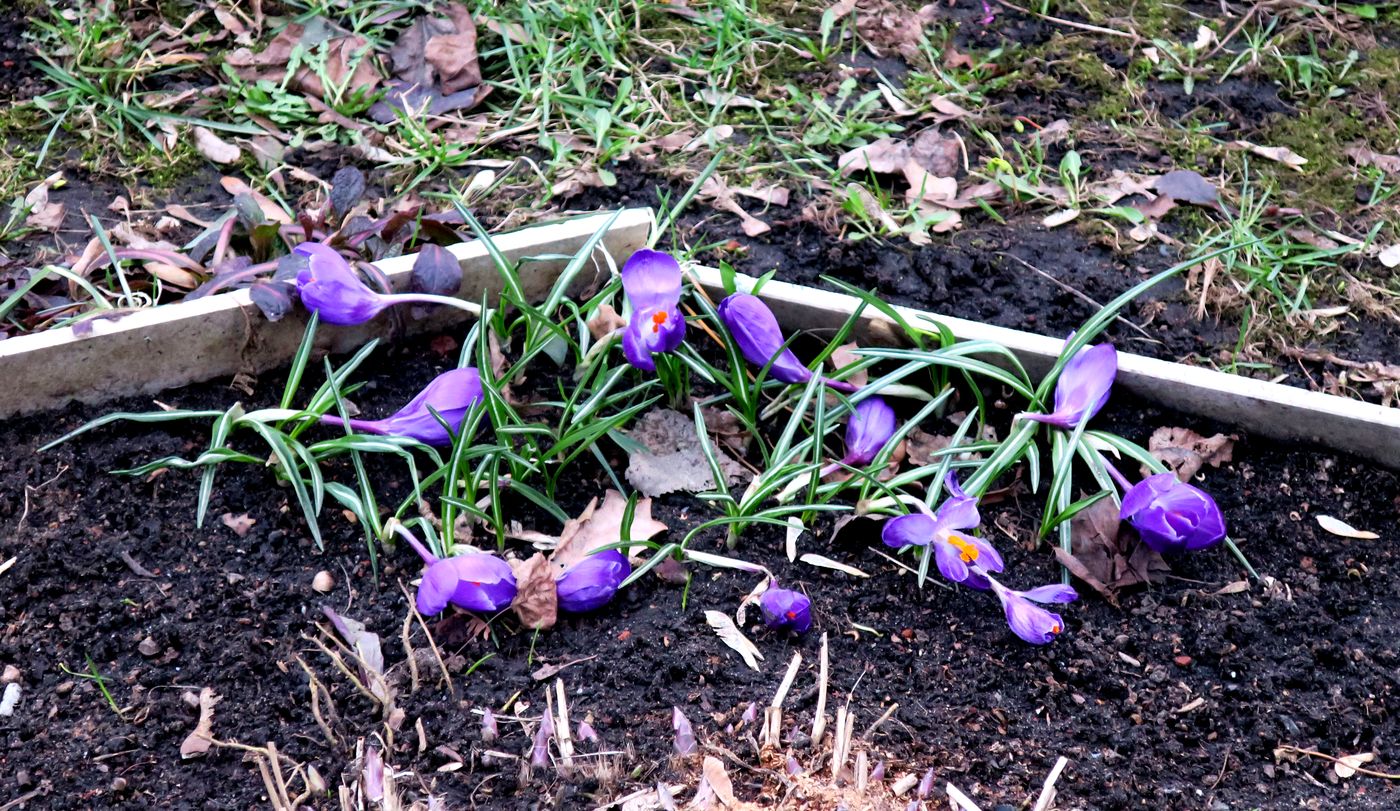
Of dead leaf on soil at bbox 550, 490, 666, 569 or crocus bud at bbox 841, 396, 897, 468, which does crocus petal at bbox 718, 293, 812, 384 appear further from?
dead leaf on soil at bbox 550, 490, 666, 569

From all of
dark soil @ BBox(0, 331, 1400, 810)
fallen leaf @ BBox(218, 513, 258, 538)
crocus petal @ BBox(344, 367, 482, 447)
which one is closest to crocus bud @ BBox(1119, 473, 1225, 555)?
dark soil @ BBox(0, 331, 1400, 810)

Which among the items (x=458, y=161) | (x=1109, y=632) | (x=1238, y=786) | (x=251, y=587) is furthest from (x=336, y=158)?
(x=1238, y=786)

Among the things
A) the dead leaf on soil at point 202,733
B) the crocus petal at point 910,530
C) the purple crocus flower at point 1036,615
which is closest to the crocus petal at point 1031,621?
the purple crocus flower at point 1036,615

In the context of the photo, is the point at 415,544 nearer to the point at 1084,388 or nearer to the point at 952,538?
the point at 952,538

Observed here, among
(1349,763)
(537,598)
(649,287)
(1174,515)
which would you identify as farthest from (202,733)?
(1349,763)

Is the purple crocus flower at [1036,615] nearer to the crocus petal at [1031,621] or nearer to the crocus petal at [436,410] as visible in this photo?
the crocus petal at [1031,621]
